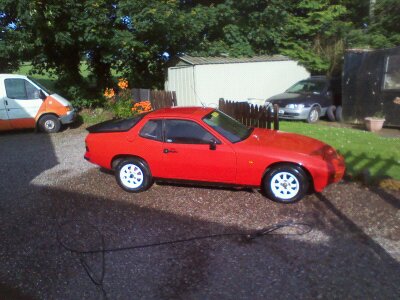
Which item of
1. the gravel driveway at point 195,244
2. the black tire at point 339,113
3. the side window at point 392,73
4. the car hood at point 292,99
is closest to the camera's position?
the gravel driveway at point 195,244

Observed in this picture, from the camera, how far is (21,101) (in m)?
11.3

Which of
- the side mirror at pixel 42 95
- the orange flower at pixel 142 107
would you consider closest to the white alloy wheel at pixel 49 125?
the side mirror at pixel 42 95

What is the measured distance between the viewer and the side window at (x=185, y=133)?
5.45 meters

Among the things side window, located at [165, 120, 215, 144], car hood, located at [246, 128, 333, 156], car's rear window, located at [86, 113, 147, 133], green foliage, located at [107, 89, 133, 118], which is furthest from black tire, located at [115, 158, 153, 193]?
green foliage, located at [107, 89, 133, 118]

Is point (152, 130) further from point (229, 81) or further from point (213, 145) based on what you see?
point (229, 81)

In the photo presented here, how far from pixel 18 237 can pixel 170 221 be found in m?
1.99

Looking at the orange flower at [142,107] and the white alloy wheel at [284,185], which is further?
the orange flower at [142,107]

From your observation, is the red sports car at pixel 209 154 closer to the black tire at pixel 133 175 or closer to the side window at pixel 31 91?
the black tire at pixel 133 175

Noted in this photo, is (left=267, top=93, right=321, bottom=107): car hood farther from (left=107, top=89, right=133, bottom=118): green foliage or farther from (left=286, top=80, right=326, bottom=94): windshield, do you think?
(left=107, top=89, right=133, bottom=118): green foliage

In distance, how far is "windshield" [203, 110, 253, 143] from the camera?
5516mm

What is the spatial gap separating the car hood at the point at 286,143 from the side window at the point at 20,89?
843 centimetres

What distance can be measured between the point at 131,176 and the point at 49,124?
7.07 meters

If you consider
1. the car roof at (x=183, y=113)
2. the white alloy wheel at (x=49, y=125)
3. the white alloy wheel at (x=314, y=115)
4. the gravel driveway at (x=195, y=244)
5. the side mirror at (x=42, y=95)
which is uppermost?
the side mirror at (x=42, y=95)

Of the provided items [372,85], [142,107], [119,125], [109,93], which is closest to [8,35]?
[109,93]
